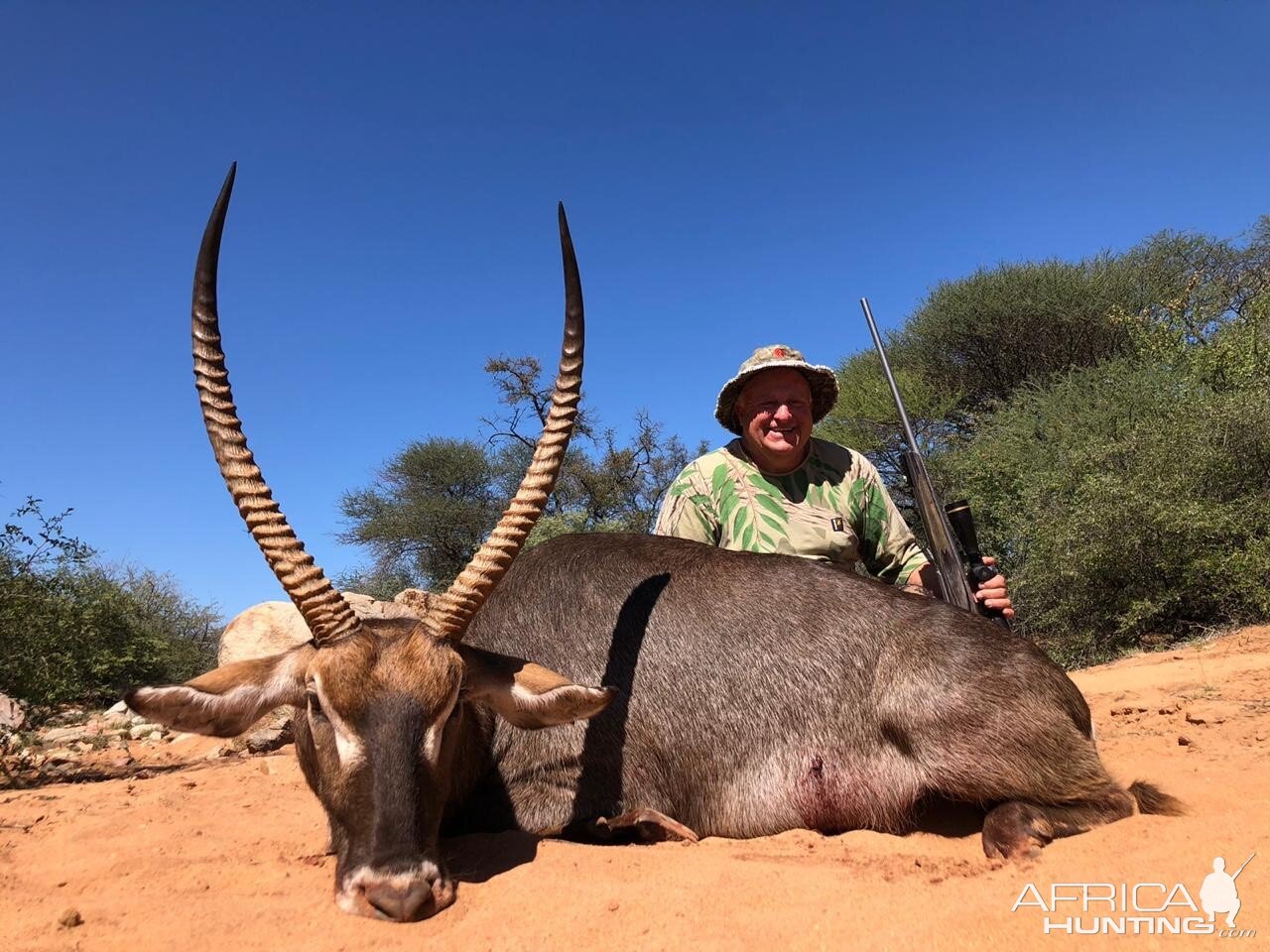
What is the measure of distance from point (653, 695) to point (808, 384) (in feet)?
10.3

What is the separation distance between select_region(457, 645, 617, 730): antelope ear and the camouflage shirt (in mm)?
2429

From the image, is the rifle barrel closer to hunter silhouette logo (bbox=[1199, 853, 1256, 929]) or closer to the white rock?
hunter silhouette logo (bbox=[1199, 853, 1256, 929])

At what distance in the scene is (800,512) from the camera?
18.7 feet

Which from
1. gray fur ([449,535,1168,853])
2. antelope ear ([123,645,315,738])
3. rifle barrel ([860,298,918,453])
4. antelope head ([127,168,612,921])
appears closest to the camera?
antelope head ([127,168,612,921])

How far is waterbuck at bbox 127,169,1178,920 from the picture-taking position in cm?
312

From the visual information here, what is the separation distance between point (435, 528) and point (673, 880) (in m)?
21.3

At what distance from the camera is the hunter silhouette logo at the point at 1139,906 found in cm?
224

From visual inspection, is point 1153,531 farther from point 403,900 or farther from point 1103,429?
point 403,900

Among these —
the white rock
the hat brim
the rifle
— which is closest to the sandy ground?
the rifle

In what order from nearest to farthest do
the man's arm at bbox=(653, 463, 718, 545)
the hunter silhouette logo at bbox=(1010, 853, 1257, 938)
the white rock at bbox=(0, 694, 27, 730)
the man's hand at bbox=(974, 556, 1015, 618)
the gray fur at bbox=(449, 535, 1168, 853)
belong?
the hunter silhouette logo at bbox=(1010, 853, 1257, 938)
the gray fur at bbox=(449, 535, 1168, 853)
the man's hand at bbox=(974, 556, 1015, 618)
the man's arm at bbox=(653, 463, 718, 545)
the white rock at bbox=(0, 694, 27, 730)

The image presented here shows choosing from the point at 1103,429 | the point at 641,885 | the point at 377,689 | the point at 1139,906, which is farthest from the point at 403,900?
the point at 1103,429

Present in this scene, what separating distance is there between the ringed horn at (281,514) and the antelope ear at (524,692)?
0.16 m

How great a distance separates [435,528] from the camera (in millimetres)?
23453

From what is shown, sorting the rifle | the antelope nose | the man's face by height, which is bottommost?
the antelope nose
